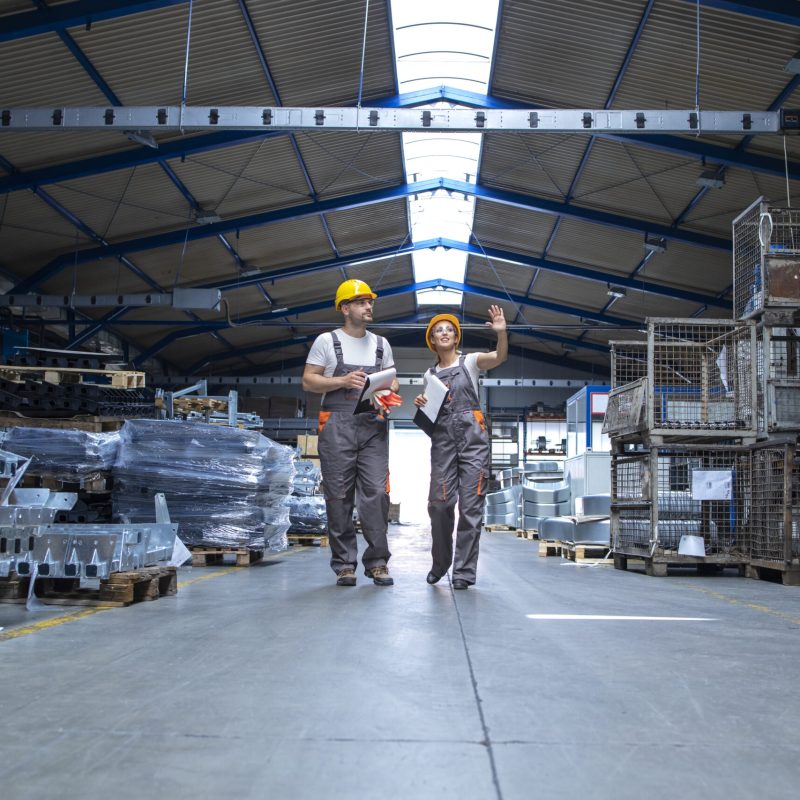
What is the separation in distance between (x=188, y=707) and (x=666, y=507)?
600 centimetres

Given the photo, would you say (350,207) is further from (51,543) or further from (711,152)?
(51,543)

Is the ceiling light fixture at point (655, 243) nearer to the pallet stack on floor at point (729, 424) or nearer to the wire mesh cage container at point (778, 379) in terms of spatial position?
the pallet stack on floor at point (729, 424)

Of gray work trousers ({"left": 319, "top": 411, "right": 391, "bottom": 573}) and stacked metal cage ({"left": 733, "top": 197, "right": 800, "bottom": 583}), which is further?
stacked metal cage ({"left": 733, "top": 197, "right": 800, "bottom": 583})

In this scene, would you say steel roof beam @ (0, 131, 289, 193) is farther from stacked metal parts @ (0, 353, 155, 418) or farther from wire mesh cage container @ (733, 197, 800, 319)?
wire mesh cage container @ (733, 197, 800, 319)

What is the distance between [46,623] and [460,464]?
249cm

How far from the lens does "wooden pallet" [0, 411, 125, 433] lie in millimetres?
7887

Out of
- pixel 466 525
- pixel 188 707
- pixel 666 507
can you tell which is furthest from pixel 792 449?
pixel 188 707

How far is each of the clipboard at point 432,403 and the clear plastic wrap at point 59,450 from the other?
3.16 meters

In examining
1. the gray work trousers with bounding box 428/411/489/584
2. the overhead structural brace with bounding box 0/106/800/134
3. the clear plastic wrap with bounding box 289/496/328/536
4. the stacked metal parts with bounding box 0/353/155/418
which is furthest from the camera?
the clear plastic wrap with bounding box 289/496/328/536

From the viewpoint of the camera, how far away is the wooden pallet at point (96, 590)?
438cm

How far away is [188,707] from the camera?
7.15ft

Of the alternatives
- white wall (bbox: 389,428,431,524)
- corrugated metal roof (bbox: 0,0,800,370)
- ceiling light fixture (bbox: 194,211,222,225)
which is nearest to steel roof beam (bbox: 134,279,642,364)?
corrugated metal roof (bbox: 0,0,800,370)

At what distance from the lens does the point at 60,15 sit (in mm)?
9961

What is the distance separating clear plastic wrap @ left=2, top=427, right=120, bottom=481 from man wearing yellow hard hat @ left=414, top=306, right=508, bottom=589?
318 centimetres
